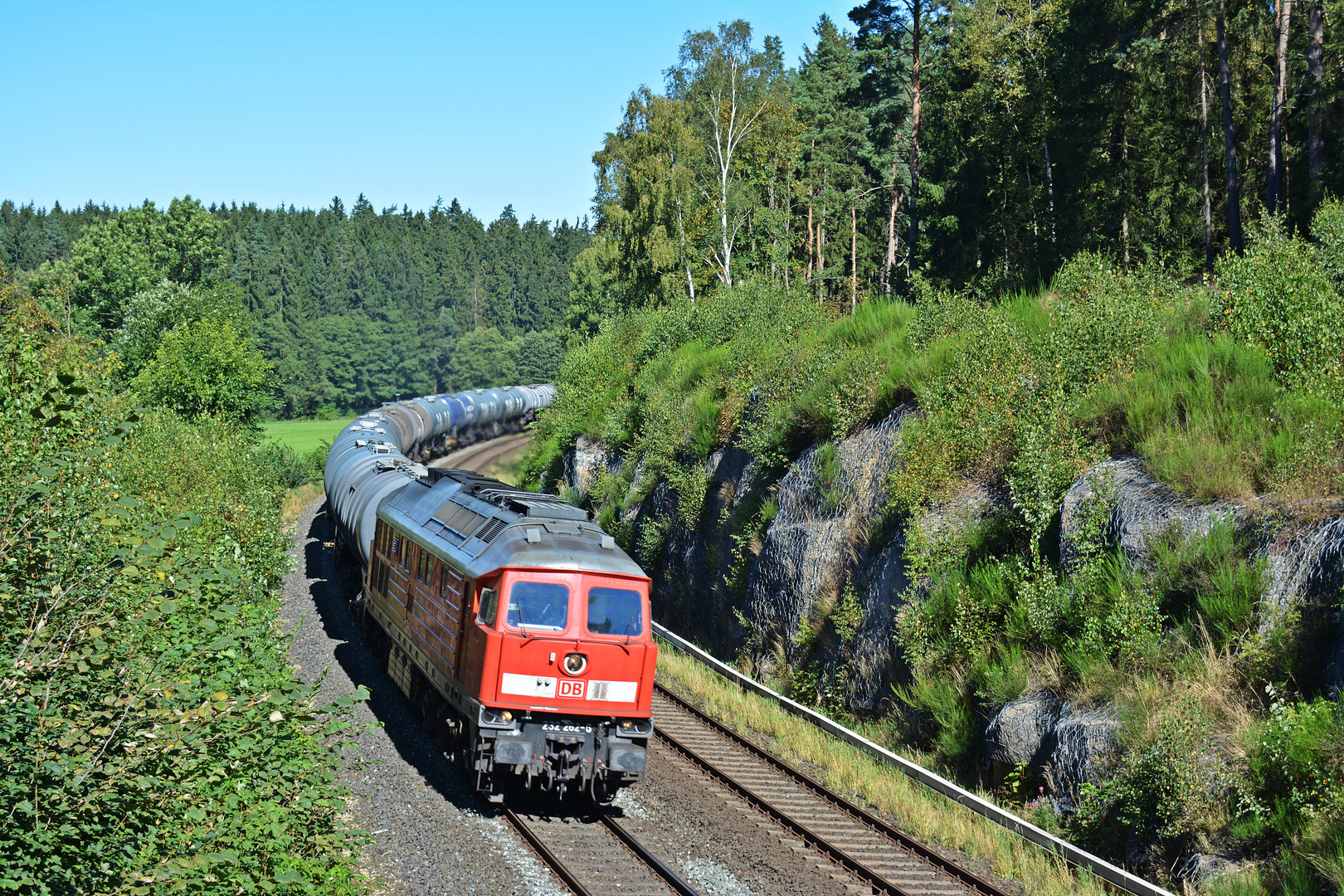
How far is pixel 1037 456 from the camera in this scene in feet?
47.1

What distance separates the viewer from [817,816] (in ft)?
41.7

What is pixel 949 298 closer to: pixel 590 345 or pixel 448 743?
pixel 448 743

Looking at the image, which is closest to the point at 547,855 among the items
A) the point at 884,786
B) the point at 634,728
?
the point at 634,728

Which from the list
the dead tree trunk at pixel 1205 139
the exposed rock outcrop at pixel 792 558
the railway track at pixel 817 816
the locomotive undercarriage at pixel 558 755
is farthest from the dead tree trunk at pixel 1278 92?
the locomotive undercarriage at pixel 558 755

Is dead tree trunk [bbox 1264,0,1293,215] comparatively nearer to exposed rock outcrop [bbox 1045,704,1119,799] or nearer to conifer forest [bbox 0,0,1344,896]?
conifer forest [bbox 0,0,1344,896]

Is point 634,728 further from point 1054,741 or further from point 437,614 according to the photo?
point 1054,741

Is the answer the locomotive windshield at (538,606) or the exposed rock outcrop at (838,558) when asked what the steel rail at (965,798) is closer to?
the exposed rock outcrop at (838,558)

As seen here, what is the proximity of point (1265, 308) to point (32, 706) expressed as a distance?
15571mm

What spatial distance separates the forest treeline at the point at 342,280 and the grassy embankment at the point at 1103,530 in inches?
2388

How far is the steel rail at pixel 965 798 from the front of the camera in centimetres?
1027

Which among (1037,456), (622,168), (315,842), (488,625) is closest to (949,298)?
(1037,456)

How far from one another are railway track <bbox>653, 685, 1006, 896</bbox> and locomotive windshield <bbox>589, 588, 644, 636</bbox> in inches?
117

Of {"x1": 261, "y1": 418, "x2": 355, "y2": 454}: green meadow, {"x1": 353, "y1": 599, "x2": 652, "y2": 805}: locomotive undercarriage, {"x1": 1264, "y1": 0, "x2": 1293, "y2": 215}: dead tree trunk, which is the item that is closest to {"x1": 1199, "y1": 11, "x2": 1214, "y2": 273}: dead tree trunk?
{"x1": 1264, "y1": 0, "x2": 1293, "y2": 215}: dead tree trunk

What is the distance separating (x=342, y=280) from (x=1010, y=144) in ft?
361
